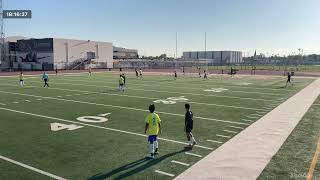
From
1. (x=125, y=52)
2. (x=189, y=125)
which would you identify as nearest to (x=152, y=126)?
(x=189, y=125)

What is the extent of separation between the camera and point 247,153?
31.8 ft

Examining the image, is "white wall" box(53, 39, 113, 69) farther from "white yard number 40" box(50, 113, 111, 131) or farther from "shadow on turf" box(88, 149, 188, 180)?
"shadow on turf" box(88, 149, 188, 180)

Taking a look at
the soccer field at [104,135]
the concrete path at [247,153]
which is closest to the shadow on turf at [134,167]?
the soccer field at [104,135]

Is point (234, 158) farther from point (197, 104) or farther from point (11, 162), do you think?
point (197, 104)

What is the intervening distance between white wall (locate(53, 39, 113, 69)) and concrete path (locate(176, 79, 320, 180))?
6919 centimetres

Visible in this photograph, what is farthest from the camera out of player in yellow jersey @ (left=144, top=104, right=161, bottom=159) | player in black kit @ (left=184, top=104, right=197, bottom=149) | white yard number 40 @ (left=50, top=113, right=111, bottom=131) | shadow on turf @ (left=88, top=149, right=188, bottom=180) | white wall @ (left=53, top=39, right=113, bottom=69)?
white wall @ (left=53, top=39, right=113, bottom=69)

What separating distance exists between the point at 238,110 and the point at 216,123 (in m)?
3.93

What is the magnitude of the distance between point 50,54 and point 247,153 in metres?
73.9

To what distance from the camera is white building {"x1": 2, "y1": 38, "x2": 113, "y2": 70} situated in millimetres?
77125

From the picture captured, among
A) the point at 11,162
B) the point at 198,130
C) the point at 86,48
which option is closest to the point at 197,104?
the point at 198,130

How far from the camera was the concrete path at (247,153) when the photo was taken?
26.2 ft

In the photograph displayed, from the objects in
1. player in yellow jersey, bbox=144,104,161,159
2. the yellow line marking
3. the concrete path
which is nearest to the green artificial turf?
the yellow line marking

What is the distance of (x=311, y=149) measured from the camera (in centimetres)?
1021

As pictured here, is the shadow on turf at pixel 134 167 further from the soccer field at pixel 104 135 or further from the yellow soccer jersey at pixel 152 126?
the yellow soccer jersey at pixel 152 126
